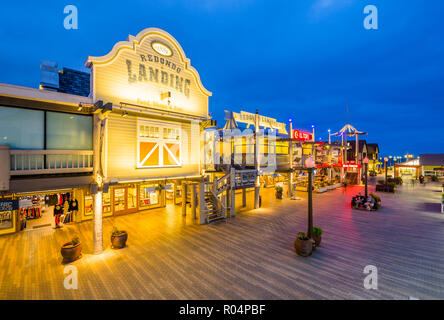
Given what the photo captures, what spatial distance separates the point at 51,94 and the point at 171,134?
A: 5.66 metres

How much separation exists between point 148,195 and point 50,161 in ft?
32.4

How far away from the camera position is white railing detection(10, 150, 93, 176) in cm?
739

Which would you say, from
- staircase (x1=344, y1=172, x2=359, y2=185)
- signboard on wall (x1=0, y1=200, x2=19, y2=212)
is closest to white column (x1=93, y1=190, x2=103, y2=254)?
signboard on wall (x1=0, y1=200, x2=19, y2=212)

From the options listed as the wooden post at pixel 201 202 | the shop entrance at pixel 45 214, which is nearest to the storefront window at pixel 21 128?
the shop entrance at pixel 45 214

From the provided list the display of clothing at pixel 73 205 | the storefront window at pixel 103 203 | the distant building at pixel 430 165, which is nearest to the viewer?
the display of clothing at pixel 73 205

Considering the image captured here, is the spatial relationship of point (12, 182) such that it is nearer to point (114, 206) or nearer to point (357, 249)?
point (114, 206)

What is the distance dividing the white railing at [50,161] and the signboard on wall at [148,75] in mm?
2864

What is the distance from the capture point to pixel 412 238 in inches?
419

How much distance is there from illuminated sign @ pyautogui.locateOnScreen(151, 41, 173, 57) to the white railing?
664 centimetres

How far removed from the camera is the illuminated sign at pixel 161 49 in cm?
1091

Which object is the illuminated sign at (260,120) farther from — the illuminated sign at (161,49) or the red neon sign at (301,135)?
the illuminated sign at (161,49)

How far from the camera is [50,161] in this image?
322 inches

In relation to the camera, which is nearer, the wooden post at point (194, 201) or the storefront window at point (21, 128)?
the storefront window at point (21, 128)

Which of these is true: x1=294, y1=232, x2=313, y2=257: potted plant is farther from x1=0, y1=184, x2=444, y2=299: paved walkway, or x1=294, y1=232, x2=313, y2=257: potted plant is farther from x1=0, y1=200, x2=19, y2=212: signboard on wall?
x1=0, y1=200, x2=19, y2=212: signboard on wall
